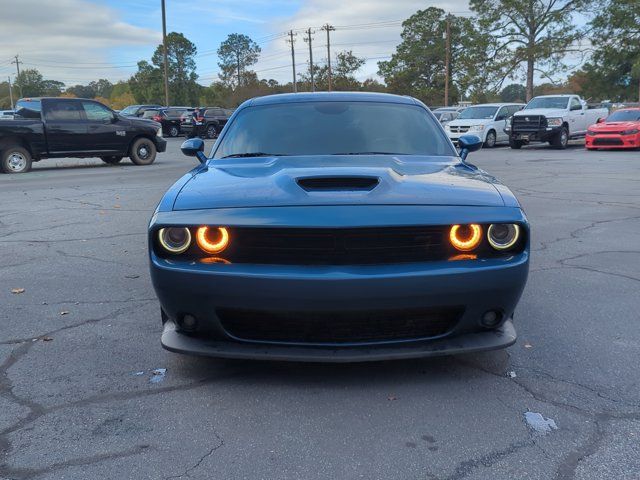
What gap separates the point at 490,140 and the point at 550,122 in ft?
9.75

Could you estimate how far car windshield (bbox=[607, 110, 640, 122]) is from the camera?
807 inches

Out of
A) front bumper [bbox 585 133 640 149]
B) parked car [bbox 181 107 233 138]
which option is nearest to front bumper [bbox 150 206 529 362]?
front bumper [bbox 585 133 640 149]

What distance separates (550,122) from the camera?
2150 cm

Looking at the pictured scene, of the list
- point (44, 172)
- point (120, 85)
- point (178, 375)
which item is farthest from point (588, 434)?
point (120, 85)

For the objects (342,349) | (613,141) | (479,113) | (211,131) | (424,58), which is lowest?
(342,349)

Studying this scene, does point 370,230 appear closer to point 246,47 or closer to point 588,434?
point 588,434

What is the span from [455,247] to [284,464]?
130cm

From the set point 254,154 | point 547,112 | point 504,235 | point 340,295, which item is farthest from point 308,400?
point 547,112

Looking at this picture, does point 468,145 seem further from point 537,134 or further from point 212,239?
point 537,134

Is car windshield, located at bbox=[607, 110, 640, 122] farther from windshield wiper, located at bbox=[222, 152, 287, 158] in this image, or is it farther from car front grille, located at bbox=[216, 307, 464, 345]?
car front grille, located at bbox=[216, 307, 464, 345]

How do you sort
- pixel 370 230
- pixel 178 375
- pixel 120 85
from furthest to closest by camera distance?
pixel 120 85
pixel 178 375
pixel 370 230

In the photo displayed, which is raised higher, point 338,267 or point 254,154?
point 254,154

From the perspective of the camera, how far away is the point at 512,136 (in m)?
22.3

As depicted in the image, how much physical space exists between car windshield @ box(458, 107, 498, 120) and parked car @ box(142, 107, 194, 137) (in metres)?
17.4
